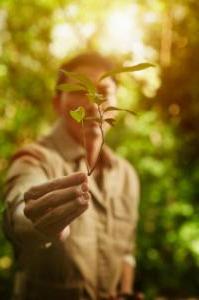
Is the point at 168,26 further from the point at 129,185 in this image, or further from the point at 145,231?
the point at 129,185

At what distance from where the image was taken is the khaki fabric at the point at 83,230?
2.08 m

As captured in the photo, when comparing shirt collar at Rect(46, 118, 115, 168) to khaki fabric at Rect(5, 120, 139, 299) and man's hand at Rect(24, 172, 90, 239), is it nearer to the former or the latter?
khaki fabric at Rect(5, 120, 139, 299)

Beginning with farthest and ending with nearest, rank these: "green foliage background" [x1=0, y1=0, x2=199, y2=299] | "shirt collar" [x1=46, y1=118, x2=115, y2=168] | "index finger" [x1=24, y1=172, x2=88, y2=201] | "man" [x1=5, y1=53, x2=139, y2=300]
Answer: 1. "green foliage background" [x1=0, y1=0, x2=199, y2=299]
2. "shirt collar" [x1=46, y1=118, x2=115, y2=168]
3. "man" [x1=5, y1=53, x2=139, y2=300]
4. "index finger" [x1=24, y1=172, x2=88, y2=201]

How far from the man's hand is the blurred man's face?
91 centimetres

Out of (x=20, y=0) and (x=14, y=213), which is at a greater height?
(x=20, y=0)

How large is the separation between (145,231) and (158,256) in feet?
0.76

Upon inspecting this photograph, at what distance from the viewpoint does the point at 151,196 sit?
402cm

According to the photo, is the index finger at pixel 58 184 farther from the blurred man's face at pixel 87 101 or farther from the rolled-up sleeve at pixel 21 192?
the blurred man's face at pixel 87 101

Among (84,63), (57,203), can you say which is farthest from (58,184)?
(84,63)

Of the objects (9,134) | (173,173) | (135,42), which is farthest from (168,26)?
(9,134)

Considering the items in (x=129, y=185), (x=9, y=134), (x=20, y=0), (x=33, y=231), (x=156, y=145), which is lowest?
(x=33, y=231)

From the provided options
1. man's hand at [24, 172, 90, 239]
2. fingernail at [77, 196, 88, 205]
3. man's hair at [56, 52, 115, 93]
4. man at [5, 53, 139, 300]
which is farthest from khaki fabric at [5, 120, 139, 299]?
fingernail at [77, 196, 88, 205]

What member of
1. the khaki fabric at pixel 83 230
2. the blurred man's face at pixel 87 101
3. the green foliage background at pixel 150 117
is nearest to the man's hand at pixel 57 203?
the khaki fabric at pixel 83 230

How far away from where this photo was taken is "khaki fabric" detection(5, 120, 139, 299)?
6.84 ft
